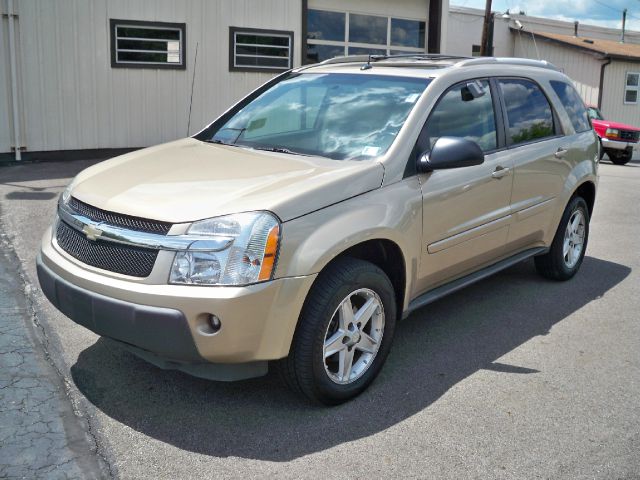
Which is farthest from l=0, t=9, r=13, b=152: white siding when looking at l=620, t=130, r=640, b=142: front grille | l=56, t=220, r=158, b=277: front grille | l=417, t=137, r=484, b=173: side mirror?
l=620, t=130, r=640, b=142: front grille

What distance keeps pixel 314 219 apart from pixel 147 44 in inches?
431

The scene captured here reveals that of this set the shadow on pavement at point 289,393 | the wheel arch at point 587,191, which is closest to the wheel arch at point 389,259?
the shadow on pavement at point 289,393

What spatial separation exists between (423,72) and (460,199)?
89 centimetres

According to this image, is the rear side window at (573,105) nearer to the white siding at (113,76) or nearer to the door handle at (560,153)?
the door handle at (560,153)

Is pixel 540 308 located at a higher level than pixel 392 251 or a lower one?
lower

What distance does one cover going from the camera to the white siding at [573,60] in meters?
27.5

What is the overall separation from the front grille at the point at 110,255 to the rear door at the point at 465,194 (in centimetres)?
171

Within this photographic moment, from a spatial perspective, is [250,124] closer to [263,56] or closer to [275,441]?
[275,441]

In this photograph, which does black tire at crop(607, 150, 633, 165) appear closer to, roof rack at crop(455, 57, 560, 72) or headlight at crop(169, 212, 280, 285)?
roof rack at crop(455, 57, 560, 72)

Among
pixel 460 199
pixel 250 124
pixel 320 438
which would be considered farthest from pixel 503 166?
pixel 320 438

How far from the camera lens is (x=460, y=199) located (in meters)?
4.60

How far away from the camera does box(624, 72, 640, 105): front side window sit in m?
A: 28.1

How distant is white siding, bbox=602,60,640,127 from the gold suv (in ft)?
78.9

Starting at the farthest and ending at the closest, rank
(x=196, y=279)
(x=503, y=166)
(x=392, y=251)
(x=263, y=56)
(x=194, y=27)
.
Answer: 1. (x=263, y=56)
2. (x=194, y=27)
3. (x=503, y=166)
4. (x=392, y=251)
5. (x=196, y=279)
